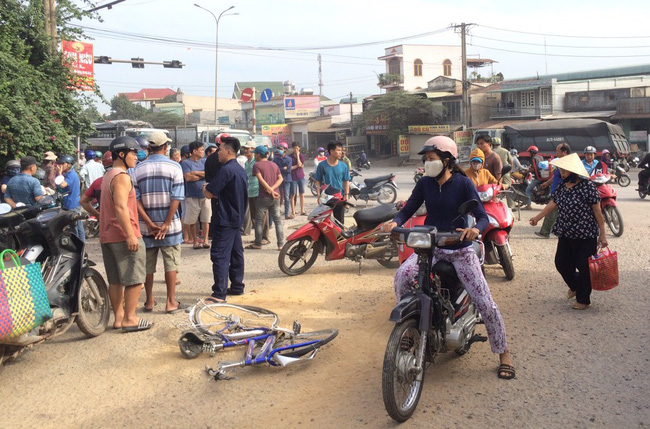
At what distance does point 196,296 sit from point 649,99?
34646mm

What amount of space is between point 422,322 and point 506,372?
96 centimetres

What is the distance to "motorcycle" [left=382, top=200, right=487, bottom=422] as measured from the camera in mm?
3797

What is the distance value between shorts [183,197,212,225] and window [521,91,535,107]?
37640 mm

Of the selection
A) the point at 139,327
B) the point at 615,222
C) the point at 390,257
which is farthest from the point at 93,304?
the point at 615,222

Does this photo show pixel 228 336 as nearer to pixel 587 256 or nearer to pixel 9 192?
pixel 587 256

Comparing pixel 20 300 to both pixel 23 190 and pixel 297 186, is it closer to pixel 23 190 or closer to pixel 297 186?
pixel 23 190

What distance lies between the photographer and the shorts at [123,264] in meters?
5.71

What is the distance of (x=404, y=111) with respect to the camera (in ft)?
159

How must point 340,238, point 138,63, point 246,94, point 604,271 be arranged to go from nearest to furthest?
1. point 604,271
2. point 340,238
3. point 138,63
4. point 246,94

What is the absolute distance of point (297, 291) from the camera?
7.31 metres

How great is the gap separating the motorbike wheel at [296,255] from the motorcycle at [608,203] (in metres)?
4.05

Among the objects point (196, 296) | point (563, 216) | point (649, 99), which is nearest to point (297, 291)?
point (196, 296)

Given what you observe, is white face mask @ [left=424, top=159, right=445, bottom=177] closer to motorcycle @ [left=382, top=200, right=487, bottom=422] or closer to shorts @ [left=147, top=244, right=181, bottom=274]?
motorcycle @ [left=382, top=200, right=487, bottom=422]

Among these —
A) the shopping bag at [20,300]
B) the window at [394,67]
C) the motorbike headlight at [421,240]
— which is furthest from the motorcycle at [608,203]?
the window at [394,67]
